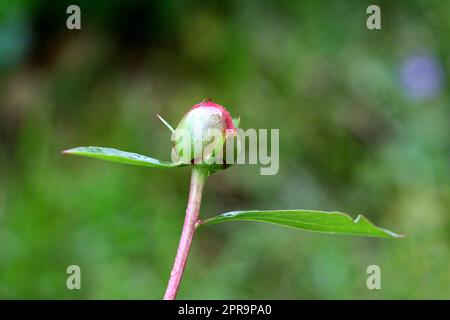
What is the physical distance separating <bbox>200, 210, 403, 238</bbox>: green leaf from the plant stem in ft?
0.07

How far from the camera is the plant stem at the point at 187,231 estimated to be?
444mm

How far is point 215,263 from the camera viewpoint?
82.7 inches

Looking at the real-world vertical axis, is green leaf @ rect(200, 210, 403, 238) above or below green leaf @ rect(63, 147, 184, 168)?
below

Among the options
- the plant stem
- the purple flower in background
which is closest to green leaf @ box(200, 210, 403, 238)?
the plant stem

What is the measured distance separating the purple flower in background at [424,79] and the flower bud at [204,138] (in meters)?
1.88

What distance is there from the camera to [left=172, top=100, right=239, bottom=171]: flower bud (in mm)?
546

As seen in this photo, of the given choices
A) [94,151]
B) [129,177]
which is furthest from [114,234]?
[94,151]

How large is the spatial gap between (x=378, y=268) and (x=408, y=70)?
760 millimetres
